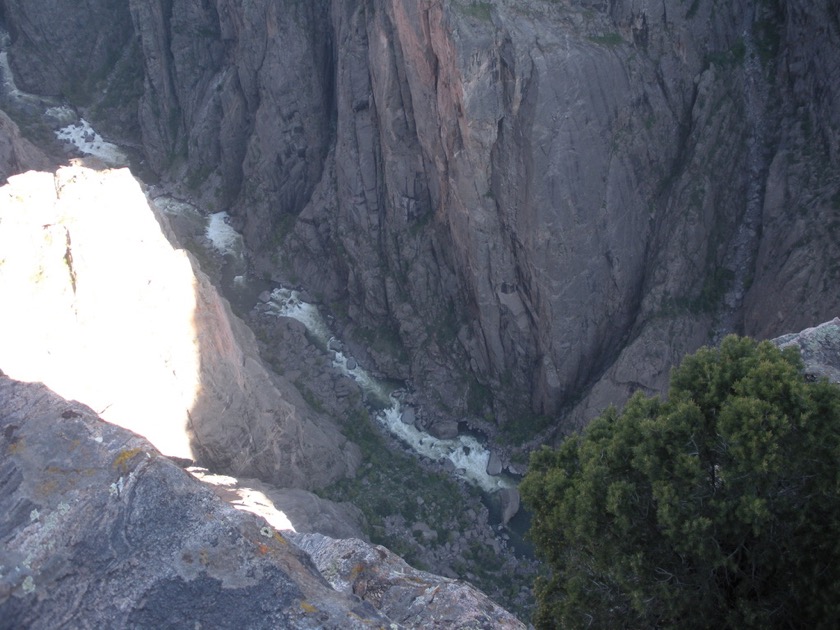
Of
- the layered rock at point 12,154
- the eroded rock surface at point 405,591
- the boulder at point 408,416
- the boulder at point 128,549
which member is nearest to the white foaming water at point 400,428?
the boulder at point 408,416

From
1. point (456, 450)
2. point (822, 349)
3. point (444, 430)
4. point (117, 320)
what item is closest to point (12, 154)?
point (117, 320)

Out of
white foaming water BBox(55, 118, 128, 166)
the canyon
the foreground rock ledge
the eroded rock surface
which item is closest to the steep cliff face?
the canyon

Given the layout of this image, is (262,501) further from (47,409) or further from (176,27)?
(176,27)

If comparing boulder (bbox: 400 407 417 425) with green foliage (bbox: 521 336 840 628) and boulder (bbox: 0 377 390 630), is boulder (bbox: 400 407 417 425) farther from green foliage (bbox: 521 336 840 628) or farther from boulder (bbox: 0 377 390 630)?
boulder (bbox: 0 377 390 630)

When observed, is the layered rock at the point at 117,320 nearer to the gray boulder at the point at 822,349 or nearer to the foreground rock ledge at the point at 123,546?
the foreground rock ledge at the point at 123,546

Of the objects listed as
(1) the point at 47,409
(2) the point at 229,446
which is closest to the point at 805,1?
(2) the point at 229,446

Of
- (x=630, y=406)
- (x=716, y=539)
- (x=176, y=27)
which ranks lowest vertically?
(x=716, y=539)

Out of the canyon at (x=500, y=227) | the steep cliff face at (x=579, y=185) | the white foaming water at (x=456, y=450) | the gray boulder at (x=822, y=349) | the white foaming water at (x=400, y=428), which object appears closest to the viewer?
the gray boulder at (x=822, y=349)

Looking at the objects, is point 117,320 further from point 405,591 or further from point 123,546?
point 405,591
